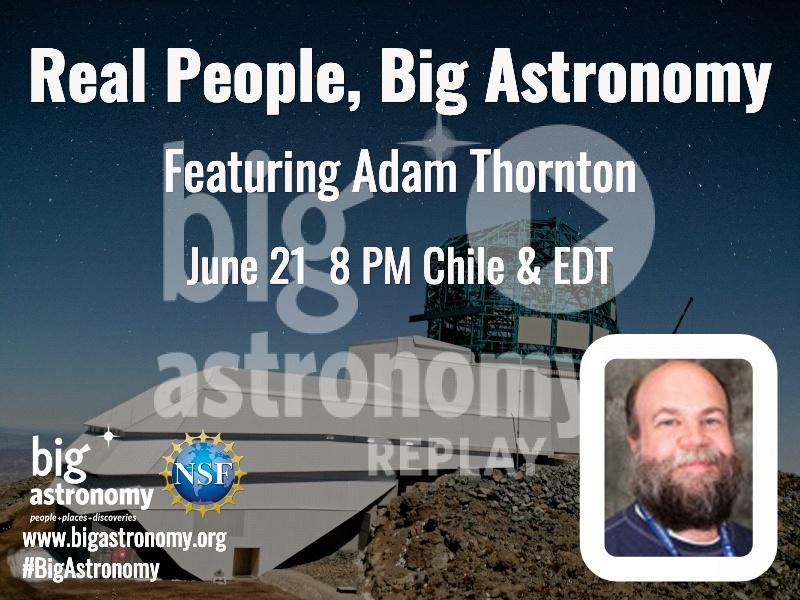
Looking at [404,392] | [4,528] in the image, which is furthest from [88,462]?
[404,392]

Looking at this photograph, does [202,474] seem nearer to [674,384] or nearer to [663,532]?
[663,532]

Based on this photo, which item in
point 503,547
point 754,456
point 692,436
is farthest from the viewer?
point 503,547

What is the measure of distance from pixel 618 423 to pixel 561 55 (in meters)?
6.63

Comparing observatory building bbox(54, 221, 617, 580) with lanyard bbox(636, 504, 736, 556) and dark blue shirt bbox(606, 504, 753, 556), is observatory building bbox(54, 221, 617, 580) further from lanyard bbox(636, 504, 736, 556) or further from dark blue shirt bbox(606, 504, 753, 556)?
lanyard bbox(636, 504, 736, 556)

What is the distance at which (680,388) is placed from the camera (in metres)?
3.98

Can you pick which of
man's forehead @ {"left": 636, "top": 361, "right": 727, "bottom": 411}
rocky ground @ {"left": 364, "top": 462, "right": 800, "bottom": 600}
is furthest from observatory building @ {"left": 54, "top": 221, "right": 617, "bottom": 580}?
man's forehead @ {"left": 636, "top": 361, "right": 727, "bottom": 411}

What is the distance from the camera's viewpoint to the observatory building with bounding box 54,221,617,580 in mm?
27266

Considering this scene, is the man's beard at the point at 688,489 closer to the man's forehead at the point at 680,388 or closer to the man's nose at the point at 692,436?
the man's nose at the point at 692,436

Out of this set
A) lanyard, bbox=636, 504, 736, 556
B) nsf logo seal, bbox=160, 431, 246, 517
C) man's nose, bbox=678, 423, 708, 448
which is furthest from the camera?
nsf logo seal, bbox=160, 431, 246, 517

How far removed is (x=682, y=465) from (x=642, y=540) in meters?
0.63

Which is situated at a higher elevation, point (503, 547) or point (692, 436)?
point (692, 436)

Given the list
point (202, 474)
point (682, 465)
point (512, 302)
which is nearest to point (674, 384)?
point (682, 465)

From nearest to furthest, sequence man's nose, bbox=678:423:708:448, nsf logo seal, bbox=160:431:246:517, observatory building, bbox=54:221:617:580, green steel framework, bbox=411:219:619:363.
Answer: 1. man's nose, bbox=678:423:708:448
2. nsf logo seal, bbox=160:431:246:517
3. observatory building, bbox=54:221:617:580
4. green steel framework, bbox=411:219:619:363

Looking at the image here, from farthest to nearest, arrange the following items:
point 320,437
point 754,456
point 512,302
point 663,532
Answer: point 512,302 < point 320,437 < point 754,456 < point 663,532
